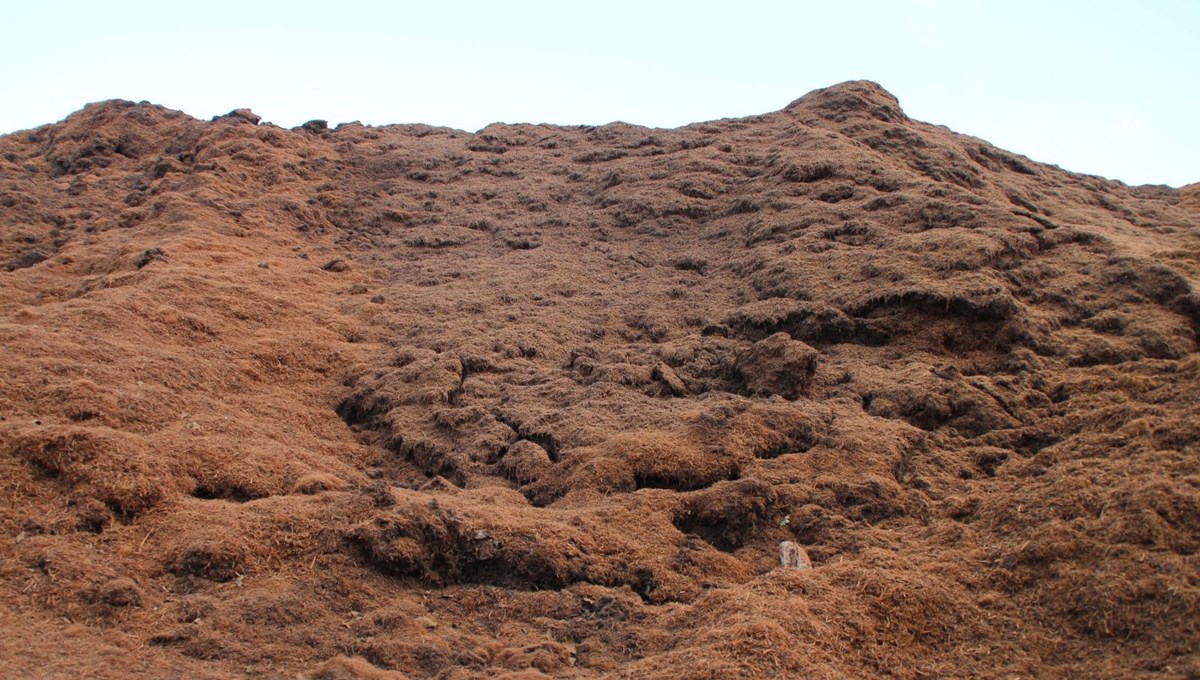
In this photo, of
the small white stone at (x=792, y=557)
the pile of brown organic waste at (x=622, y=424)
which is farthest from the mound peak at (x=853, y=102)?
the small white stone at (x=792, y=557)

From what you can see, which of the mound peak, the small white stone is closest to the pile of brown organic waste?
the small white stone

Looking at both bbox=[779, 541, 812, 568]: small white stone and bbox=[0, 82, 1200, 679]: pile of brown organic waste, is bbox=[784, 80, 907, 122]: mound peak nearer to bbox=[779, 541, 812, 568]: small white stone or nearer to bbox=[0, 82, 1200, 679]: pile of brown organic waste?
bbox=[0, 82, 1200, 679]: pile of brown organic waste

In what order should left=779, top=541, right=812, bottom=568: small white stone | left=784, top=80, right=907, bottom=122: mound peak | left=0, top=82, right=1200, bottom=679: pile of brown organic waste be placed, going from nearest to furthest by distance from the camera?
left=0, top=82, right=1200, bottom=679: pile of brown organic waste
left=779, top=541, right=812, bottom=568: small white stone
left=784, top=80, right=907, bottom=122: mound peak

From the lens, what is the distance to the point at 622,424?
6.67m

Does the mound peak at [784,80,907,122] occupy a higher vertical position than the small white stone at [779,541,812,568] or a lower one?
higher

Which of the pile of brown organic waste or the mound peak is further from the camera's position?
the mound peak

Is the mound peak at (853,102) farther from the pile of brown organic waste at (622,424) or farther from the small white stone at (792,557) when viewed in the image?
the small white stone at (792,557)

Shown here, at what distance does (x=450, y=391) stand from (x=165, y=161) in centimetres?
664

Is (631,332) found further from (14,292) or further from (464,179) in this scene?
(14,292)

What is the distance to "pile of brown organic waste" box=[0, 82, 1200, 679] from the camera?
460 centimetres

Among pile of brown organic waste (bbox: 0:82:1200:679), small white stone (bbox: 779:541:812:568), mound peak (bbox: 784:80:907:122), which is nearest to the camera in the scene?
pile of brown organic waste (bbox: 0:82:1200:679)

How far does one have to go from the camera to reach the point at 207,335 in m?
8.01

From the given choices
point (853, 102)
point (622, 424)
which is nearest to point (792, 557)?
point (622, 424)

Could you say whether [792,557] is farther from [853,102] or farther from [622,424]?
[853,102]
